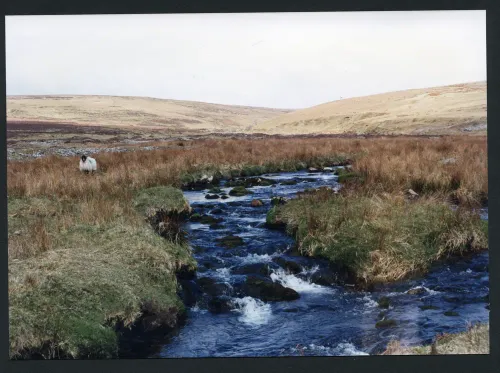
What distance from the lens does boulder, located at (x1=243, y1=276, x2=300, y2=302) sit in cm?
633

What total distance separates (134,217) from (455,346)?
4.67 metres

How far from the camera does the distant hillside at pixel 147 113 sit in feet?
21.7

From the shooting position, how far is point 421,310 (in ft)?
19.8

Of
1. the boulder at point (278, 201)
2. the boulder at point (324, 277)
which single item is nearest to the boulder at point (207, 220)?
the boulder at point (278, 201)

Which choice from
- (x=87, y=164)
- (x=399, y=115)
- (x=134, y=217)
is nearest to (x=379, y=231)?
(x=399, y=115)

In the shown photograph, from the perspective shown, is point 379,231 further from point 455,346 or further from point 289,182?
point 455,346

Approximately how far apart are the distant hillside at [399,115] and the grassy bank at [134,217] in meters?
0.23

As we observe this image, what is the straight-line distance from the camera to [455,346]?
5523 mm

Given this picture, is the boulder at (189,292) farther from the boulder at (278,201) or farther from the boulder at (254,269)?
the boulder at (278,201)

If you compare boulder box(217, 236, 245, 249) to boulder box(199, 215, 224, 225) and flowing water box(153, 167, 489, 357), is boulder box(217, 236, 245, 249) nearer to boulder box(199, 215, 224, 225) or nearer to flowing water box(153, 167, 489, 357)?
flowing water box(153, 167, 489, 357)

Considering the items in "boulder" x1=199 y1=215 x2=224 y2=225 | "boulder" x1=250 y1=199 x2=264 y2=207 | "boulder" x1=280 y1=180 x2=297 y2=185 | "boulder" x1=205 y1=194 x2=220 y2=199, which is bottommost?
"boulder" x1=199 y1=215 x2=224 y2=225

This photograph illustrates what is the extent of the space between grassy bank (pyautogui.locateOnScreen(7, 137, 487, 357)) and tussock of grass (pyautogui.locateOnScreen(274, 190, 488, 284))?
28 mm

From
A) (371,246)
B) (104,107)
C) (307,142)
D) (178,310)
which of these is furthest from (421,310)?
(104,107)

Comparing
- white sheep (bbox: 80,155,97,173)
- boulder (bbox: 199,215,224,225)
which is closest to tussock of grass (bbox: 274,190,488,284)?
boulder (bbox: 199,215,224,225)
